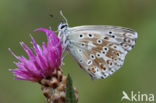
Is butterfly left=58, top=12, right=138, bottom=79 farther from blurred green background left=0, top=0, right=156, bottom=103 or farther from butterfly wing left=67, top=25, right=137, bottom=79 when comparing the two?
blurred green background left=0, top=0, right=156, bottom=103

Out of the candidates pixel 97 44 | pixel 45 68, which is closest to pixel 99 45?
pixel 97 44

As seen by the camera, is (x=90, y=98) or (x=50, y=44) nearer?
(x=50, y=44)

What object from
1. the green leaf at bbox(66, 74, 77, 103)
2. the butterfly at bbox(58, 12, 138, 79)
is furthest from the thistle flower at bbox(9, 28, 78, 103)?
the green leaf at bbox(66, 74, 77, 103)

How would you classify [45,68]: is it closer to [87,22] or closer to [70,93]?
[70,93]

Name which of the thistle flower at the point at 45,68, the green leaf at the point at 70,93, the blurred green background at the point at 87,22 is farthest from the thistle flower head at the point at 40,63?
the blurred green background at the point at 87,22

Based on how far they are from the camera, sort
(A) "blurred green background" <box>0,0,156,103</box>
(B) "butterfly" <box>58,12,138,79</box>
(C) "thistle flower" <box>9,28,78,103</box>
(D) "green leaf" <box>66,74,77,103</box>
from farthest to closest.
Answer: (A) "blurred green background" <box>0,0,156,103</box> → (B) "butterfly" <box>58,12,138,79</box> → (C) "thistle flower" <box>9,28,78,103</box> → (D) "green leaf" <box>66,74,77,103</box>

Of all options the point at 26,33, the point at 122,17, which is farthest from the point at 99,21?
the point at 26,33

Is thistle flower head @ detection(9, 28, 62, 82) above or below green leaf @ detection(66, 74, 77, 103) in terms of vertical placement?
above

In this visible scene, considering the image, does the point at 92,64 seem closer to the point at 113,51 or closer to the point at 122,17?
the point at 113,51
